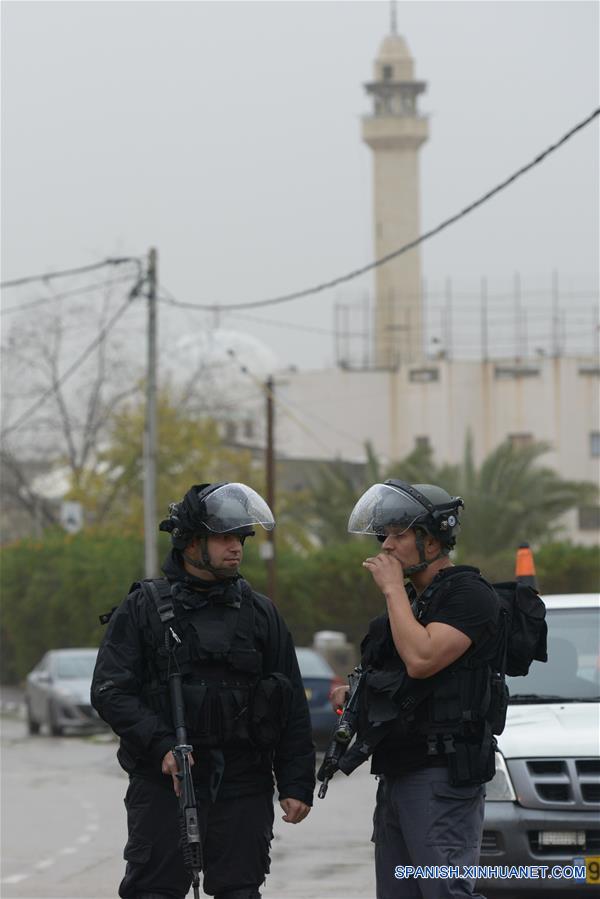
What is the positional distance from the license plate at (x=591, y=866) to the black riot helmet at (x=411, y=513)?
2.72m

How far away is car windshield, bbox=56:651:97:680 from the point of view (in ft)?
85.4

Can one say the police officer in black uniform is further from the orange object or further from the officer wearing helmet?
the orange object

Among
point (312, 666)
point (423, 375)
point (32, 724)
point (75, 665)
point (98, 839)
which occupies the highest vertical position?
point (423, 375)

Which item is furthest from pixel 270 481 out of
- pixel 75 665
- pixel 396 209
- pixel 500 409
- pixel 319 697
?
pixel 396 209

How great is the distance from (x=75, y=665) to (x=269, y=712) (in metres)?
21.4

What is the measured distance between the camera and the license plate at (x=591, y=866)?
301 inches

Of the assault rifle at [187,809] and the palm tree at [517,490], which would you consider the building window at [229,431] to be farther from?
the assault rifle at [187,809]

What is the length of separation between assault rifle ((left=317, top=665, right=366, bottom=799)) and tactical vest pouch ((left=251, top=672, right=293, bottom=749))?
8.5 inches

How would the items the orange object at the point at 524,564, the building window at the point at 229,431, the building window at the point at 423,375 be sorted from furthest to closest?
1. the building window at the point at 423,375
2. the building window at the point at 229,431
3. the orange object at the point at 524,564

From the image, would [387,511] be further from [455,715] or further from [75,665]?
[75,665]

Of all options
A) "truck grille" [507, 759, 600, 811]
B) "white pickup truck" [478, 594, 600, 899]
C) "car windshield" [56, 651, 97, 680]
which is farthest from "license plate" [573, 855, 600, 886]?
"car windshield" [56, 651, 97, 680]

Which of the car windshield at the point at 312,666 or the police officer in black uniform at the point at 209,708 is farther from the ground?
the police officer in black uniform at the point at 209,708

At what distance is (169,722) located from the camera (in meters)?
5.50

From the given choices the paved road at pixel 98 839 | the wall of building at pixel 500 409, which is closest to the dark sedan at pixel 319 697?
the paved road at pixel 98 839
